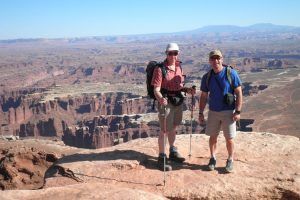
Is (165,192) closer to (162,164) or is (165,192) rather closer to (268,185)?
(162,164)

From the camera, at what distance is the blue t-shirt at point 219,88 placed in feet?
24.3

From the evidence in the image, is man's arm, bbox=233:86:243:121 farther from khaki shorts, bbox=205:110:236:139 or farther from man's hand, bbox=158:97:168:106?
man's hand, bbox=158:97:168:106

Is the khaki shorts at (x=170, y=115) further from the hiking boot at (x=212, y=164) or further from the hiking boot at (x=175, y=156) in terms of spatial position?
the hiking boot at (x=212, y=164)

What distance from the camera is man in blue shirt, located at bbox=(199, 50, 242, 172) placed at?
738 centimetres

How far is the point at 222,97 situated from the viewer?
7.47 metres

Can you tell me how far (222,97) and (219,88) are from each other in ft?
0.56

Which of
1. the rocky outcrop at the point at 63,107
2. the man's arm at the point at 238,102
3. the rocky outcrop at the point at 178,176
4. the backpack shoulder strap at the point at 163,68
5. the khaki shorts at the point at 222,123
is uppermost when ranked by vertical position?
the backpack shoulder strap at the point at 163,68

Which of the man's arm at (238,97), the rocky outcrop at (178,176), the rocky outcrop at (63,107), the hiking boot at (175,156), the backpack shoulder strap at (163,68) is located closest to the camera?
the rocky outcrop at (178,176)

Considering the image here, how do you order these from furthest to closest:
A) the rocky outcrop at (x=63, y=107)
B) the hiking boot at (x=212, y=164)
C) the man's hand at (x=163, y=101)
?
the rocky outcrop at (x=63, y=107) < the hiking boot at (x=212, y=164) < the man's hand at (x=163, y=101)

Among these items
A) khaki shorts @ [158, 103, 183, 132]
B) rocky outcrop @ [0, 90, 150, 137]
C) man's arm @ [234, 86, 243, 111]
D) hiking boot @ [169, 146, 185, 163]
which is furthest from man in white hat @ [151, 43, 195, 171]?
rocky outcrop @ [0, 90, 150, 137]

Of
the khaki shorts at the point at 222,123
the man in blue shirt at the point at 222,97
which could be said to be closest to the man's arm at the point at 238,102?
the man in blue shirt at the point at 222,97

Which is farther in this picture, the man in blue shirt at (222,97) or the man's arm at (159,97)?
the man's arm at (159,97)

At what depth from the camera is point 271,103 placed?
60.6 meters

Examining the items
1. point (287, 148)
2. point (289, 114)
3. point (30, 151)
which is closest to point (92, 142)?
point (289, 114)
